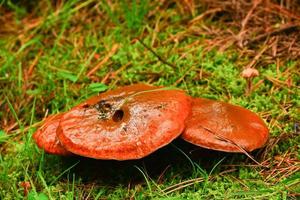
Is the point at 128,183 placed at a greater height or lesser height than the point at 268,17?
lesser

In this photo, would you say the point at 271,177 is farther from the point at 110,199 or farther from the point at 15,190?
the point at 15,190

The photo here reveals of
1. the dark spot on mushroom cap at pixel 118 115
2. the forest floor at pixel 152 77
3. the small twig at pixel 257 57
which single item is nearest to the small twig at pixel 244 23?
the forest floor at pixel 152 77

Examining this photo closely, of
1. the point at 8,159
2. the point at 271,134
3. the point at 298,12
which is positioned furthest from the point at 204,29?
the point at 8,159

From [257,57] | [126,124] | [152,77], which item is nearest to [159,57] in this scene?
[152,77]

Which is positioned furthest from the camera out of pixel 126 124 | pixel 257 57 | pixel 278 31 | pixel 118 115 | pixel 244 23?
pixel 244 23

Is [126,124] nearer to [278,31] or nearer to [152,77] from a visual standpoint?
[152,77]
